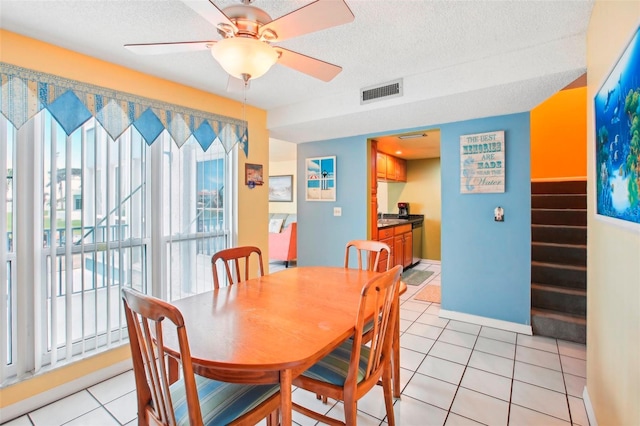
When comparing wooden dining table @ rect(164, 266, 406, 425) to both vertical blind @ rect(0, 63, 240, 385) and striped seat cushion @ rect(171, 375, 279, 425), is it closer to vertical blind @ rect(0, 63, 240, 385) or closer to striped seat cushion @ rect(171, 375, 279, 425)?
striped seat cushion @ rect(171, 375, 279, 425)

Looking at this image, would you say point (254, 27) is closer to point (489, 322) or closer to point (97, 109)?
point (97, 109)

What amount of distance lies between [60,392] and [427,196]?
5678mm

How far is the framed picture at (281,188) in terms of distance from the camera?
7.20 metres

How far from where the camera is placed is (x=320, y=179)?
13.3 ft

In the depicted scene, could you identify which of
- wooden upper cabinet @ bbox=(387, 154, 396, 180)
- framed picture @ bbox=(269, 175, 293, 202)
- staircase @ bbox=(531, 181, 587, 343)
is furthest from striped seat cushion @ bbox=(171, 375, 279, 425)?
framed picture @ bbox=(269, 175, 293, 202)

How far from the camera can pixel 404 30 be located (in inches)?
73.5

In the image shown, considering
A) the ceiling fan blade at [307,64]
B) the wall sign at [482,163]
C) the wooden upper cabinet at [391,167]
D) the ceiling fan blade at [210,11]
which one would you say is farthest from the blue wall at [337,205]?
the ceiling fan blade at [210,11]

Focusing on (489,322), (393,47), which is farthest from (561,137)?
(393,47)

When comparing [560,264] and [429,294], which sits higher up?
[560,264]

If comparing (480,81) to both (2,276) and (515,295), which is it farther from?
(2,276)

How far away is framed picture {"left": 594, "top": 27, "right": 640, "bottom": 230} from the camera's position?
99cm

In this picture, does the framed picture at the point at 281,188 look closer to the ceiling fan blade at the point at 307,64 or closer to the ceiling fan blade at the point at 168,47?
the ceiling fan blade at the point at 307,64

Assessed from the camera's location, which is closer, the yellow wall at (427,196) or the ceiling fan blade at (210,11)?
the ceiling fan blade at (210,11)

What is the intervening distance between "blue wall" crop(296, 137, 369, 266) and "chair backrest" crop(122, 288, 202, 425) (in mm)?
2803
